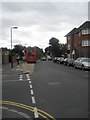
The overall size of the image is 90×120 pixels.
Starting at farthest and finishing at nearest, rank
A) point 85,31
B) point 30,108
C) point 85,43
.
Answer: point 85,43 → point 85,31 → point 30,108

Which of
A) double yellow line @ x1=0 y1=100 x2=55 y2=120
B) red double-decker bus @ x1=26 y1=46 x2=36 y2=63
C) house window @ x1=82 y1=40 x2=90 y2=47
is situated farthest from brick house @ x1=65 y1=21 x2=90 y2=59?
double yellow line @ x1=0 y1=100 x2=55 y2=120

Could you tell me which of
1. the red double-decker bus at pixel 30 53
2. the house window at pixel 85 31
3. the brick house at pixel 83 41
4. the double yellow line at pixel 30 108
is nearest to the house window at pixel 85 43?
the brick house at pixel 83 41

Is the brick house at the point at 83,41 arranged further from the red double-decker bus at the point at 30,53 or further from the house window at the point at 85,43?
the red double-decker bus at the point at 30,53

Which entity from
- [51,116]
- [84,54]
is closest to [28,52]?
[84,54]

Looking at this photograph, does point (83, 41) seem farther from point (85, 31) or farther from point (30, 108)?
point (30, 108)

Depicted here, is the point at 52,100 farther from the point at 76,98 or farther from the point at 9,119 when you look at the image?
the point at 9,119

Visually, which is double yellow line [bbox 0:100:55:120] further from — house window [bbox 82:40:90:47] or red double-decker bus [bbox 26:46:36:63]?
Answer: house window [bbox 82:40:90:47]

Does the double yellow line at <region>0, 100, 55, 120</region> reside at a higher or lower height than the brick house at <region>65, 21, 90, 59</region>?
lower

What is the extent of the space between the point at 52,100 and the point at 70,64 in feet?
90.2

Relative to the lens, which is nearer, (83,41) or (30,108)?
(30,108)

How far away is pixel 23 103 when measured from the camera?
6871 millimetres

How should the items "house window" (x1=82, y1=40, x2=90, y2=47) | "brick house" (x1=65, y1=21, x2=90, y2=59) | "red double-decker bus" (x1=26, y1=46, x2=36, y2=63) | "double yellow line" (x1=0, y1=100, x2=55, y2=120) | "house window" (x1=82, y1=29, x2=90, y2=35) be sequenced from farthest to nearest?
"house window" (x1=82, y1=40, x2=90, y2=47) < "house window" (x1=82, y1=29, x2=90, y2=35) < "brick house" (x1=65, y1=21, x2=90, y2=59) < "red double-decker bus" (x1=26, y1=46, x2=36, y2=63) < "double yellow line" (x1=0, y1=100, x2=55, y2=120)

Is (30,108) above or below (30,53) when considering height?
below

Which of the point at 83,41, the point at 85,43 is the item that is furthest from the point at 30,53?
the point at 85,43
